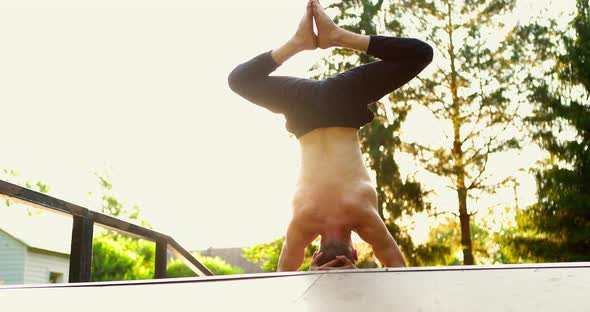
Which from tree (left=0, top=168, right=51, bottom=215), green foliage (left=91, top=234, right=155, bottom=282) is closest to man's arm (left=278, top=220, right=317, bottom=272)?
green foliage (left=91, top=234, right=155, bottom=282)

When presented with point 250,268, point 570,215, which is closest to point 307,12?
point 570,215

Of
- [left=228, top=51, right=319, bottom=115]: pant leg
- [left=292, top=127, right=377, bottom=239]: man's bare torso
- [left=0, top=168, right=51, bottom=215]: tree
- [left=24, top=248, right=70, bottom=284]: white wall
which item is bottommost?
[left=24, top=248, right=70, bottom=284]: white wall

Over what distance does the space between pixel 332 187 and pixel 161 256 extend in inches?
75.9

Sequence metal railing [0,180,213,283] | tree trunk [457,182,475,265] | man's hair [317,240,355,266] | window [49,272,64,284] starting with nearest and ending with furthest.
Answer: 1. man's hair [317,240,355,266]
2. metal railing [0,180,213,283]
3. tree trunk [457,182,475,265]
4. window [49,272,64,284]

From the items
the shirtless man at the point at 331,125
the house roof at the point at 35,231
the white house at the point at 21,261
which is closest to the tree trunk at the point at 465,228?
the shirtless man at the point at 331,125

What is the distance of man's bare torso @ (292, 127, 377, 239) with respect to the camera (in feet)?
6.69

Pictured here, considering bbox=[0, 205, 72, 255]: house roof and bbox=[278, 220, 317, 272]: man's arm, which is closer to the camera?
bbox=[278, 220, 317, 272]: man's arm

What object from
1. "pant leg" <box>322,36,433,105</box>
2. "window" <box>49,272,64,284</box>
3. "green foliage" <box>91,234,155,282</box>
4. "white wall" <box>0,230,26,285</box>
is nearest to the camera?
"pant leg" <box>322,36,433,105</box>

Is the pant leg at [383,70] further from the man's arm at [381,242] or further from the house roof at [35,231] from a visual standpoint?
the house roof at [35,231]

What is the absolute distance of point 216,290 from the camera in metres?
1.14

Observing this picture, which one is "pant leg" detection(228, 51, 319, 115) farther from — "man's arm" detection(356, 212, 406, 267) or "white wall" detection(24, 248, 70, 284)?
"white wall" detection(24, 248, 70, 284)

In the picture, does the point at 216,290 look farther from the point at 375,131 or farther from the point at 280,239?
the point at 280,239

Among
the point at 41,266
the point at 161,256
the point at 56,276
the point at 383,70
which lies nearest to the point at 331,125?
the point at 383,70

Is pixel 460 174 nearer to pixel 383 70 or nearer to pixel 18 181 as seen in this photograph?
pixel 383 70
